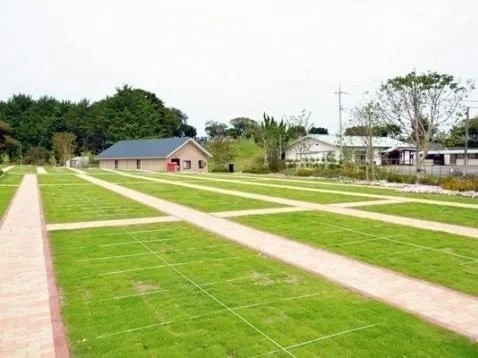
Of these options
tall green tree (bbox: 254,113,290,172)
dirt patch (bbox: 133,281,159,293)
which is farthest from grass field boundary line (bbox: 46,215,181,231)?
tall green tree (bbox: 254,113,290,172)

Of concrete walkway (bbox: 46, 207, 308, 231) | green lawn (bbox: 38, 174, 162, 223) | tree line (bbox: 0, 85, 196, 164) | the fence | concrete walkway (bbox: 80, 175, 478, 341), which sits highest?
tree line (bbox: 0, 85, 196, 164)

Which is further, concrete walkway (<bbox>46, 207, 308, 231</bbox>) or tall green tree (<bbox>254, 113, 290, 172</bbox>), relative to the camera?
tall green tree (<bbox>254, 113, 290, 172</bbox>)

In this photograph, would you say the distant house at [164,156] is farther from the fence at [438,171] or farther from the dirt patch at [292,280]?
the dirt patch at [292,280]

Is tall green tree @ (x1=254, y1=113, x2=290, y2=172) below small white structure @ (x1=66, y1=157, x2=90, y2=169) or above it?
above

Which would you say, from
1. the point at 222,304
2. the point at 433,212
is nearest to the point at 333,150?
the point at 433,212

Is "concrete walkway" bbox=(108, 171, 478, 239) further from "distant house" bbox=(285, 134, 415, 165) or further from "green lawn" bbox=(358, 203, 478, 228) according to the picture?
"distant house" bbox=(285, 134, 415, 165)

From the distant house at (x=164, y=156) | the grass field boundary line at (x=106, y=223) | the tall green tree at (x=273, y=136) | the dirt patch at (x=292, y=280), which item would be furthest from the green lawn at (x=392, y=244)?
the distant house at (x=164, y=156)
